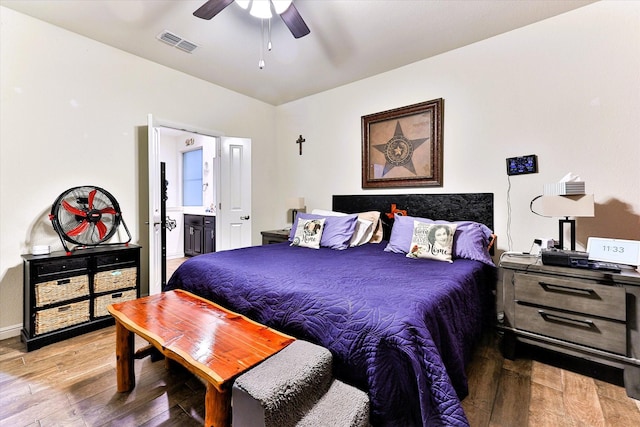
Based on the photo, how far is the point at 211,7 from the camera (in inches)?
76.7

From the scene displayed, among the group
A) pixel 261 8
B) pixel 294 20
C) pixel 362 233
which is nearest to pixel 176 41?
pixel 261 8

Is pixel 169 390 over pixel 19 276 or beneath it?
beneath

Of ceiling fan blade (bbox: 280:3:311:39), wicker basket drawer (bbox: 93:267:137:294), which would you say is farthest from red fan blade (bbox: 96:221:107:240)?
ceiling fan blade (bbox: 280:3:311:39)

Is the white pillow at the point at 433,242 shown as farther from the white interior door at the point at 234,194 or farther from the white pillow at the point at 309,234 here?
the white interior door at the point at 234,194


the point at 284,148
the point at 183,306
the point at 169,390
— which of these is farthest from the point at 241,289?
the point at 284,148

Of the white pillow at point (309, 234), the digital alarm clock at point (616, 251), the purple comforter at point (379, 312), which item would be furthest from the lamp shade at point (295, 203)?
the digital alarm clock at point (616, 251)

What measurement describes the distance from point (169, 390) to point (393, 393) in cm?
136

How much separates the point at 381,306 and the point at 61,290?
2.62m

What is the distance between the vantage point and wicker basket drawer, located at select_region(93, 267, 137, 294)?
2527 mm

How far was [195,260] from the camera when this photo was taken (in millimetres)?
2199

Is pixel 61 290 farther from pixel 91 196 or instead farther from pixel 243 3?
pixel 243 3

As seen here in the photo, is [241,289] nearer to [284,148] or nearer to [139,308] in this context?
[139,308]

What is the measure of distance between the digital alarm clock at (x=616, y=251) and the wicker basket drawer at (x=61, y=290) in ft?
12.6

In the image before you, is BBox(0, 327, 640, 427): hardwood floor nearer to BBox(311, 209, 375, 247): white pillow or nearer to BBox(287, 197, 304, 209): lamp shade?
BBox(311, 209, 375, 247): white pillow
